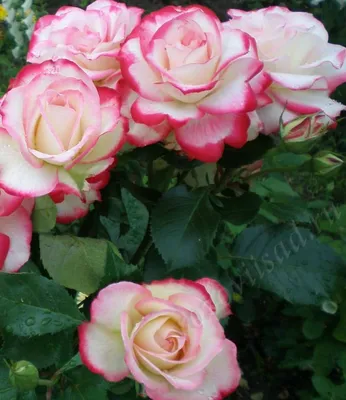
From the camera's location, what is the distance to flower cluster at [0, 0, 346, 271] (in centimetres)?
44

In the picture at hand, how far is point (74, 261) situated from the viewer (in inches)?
20.4

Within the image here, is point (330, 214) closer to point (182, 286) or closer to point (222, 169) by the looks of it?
point (222, 169)

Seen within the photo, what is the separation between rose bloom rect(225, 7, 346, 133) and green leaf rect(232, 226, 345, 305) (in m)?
0.16

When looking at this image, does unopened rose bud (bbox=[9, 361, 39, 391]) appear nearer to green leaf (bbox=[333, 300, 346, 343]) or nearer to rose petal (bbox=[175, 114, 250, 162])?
rose petal (bbox=[175, 114, 250, 162])

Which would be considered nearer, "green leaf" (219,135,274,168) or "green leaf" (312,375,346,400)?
"green leaf" (219,135,274,168)

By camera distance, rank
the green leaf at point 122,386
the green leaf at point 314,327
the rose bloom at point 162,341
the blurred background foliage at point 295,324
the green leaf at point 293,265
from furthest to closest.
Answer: the green leaf at point 314,327, the blurred background foliage at point 295,324, the green leaf at point 293,265, the green leaf at point 122,386, the rose bloom at point 162,341

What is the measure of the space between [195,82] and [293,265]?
0.26 m

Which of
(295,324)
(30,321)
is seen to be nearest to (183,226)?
(30,321)

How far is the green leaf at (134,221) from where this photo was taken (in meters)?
0.58

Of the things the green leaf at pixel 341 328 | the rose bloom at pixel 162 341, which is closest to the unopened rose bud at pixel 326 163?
the rose bloom at pixel 162 341

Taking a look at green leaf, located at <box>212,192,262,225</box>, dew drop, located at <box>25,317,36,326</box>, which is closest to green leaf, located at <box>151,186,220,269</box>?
green leaf, located at <box>212,192,262,225</box>

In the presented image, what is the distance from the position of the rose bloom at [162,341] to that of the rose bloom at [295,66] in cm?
17

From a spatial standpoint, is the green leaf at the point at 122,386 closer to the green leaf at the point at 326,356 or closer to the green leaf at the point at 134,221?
the green leaf at the point at 134,221

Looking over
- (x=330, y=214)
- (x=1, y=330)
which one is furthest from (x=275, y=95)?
(x=330, y=214)
